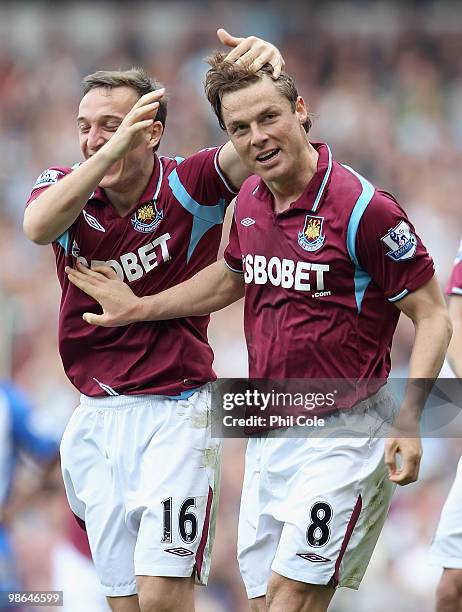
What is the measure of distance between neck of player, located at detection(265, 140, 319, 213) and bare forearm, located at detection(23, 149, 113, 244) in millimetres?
662

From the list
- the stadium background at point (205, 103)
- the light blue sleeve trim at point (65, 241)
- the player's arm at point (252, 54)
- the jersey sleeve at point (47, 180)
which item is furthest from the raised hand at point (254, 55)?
the stadium background at point (205, 103)

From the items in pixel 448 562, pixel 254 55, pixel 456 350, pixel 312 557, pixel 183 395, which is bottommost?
pixel 448 562

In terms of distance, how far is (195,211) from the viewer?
468 centimetres

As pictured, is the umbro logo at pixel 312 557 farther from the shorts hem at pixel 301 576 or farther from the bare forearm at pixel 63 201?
the bare forearm at pixel 63 201

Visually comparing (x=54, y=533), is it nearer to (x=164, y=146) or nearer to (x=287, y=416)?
(x=287, y=416)

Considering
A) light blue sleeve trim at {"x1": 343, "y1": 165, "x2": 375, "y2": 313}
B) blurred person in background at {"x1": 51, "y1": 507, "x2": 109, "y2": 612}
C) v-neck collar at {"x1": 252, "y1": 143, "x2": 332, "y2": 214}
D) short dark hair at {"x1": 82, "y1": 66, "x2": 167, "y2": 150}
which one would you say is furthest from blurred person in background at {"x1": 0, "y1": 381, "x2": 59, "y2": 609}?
light blue sleeve trim at {"x1": 343, "y1": 165, "x2": 375, "y2": 313}

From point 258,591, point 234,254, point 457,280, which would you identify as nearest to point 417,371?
point 234,254

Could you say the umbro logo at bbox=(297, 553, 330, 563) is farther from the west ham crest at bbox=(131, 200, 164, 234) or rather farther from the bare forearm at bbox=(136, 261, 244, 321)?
the west ham crest at bbox=(131, 200, 164, 234)

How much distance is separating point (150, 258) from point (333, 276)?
2.61 feet

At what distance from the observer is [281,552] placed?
167 inches

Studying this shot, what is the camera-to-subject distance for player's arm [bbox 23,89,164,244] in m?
4.24

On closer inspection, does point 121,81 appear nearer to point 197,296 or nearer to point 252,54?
point 252,54

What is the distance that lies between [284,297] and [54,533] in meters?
3.79

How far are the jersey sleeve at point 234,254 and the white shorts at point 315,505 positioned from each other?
71 cm
